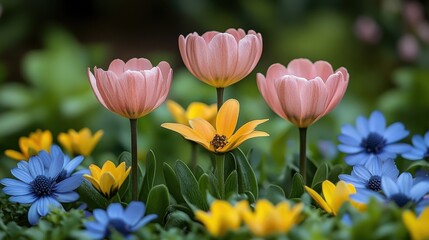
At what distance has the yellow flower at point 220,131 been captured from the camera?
3.26 feet

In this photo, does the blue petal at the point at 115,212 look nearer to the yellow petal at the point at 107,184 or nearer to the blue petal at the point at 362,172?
the yellow petal at the point at 107,184

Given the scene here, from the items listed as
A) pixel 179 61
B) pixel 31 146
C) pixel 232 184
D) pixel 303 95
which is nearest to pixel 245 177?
Answer: pixel 232 184

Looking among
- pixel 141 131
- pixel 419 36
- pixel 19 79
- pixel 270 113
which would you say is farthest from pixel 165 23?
pixel 141 131

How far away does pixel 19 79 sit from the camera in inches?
138

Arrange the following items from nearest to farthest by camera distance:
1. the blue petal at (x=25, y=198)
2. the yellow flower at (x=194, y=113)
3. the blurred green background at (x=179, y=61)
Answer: the blue petal at (x=25, y=198)
the yellow flower at (x=194, y=113)
the blurred green background at (x=179, y=61)

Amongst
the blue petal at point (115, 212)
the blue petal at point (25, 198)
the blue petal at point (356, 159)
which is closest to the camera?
the blue petal at point (115, 212)

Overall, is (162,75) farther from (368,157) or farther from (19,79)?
(19,79)

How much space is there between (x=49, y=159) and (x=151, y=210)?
18 centimetres

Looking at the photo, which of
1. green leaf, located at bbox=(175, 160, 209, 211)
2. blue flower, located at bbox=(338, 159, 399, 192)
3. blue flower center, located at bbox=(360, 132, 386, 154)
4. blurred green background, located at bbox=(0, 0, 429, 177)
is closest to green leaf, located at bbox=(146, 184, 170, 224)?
green leaf, located at bbox=(175, 160, 209, 211)

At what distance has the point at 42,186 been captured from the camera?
102cm

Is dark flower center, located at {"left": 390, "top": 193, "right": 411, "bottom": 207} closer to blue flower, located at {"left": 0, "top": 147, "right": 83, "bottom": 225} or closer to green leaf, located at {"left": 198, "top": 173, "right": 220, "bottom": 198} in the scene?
green leaf, located at {"left": 198, "top": 173, "right": 220, "bottom": 198}

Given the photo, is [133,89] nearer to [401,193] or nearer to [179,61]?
[401,193]

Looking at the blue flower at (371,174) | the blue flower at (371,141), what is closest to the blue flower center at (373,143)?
the blue flower at (371,141)

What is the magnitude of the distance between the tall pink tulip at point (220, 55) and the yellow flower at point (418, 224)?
0.35 meters
